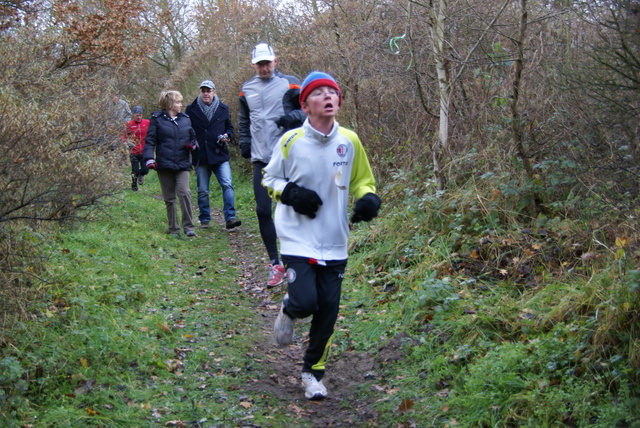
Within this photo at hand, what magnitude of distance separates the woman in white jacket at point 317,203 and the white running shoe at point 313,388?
1.15ft

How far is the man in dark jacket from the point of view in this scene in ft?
34.6

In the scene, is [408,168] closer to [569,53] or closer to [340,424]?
[569,53]

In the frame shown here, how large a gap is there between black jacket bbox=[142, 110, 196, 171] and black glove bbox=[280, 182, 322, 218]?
19.6 feet

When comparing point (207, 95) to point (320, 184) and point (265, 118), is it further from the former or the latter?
point (320, 184)

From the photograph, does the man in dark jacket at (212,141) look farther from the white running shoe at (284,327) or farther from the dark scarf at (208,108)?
the white running shoe at (284,327)

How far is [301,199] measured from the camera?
14.3 feet

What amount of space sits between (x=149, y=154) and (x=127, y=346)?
18.2ft

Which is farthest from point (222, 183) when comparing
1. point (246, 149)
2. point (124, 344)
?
point (124, 344)

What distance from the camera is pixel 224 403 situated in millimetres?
4551

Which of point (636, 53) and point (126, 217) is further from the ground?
point (636, 53)

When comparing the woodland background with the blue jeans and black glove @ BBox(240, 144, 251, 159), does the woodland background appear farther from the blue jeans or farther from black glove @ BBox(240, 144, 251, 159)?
black glove @ BBox(240, 144, 251, 159)

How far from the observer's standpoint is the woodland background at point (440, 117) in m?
4.96

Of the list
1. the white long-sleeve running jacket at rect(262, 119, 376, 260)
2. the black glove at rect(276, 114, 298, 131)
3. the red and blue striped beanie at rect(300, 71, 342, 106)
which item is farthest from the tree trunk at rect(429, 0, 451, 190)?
the red and blue striped beanie at rect(300, 71, 342, 106)

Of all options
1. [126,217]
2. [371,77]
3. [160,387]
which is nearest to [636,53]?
[160,387]
